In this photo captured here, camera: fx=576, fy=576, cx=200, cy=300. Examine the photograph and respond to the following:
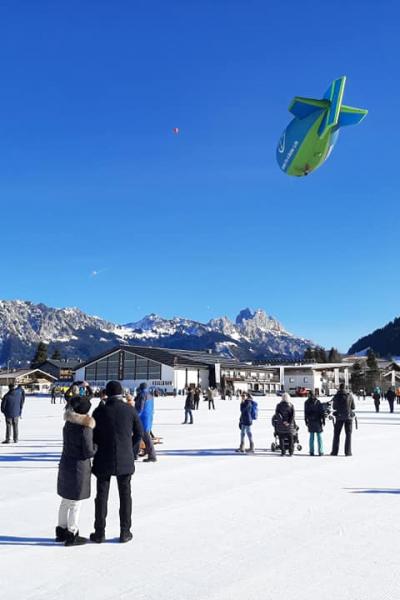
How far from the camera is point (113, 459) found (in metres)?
6.09

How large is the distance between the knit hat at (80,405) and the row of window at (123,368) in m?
79.9

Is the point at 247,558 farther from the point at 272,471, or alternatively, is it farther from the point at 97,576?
the point at 272,471

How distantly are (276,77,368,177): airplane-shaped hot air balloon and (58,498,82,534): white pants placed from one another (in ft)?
35.1

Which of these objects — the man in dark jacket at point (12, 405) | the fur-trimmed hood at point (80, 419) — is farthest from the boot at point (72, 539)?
the man in dark jacket at point (12, 405)

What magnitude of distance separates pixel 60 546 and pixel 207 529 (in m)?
1.67

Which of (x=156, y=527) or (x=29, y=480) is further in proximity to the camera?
(x=29, y=480)

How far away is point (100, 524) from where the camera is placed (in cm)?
605

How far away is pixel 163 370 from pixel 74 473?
79.9 meters

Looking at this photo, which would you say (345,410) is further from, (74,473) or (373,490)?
(74,473)

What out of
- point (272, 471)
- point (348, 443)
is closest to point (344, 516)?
point (272, 471)

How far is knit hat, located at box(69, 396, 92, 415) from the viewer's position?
6191 mm

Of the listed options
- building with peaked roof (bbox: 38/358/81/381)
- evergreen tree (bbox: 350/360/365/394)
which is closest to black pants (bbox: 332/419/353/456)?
evergreen tree (bbox: 350/360/365/394)

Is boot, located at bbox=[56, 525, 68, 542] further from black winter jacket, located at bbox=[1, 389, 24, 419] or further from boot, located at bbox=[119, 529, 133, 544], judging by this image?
black winter jacket, located at bbox=[1, 389, 24, 419]

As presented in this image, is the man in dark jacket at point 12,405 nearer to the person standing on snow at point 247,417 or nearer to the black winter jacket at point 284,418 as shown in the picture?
the person standing on snow at point 247,417
